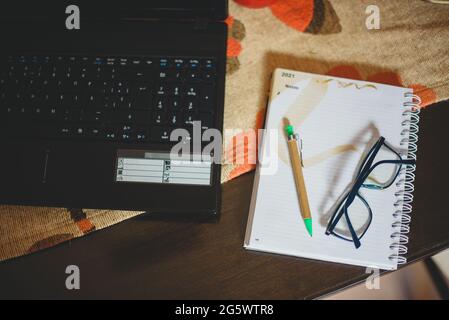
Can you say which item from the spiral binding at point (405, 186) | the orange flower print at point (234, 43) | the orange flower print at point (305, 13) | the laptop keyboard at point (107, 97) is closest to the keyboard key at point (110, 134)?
the laptop keyboard at point (107, 97)

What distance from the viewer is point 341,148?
58 centimetres

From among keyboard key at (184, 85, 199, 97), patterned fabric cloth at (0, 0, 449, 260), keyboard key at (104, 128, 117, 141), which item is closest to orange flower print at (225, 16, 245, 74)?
patterned fabric cloth at (0, 0, 449, 260)

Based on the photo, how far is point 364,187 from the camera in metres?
0.57

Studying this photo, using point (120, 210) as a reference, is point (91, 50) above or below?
above

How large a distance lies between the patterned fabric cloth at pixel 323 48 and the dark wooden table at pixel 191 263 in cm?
8

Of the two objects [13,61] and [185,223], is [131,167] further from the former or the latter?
[13,61]

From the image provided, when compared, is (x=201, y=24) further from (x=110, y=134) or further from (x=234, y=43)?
(x=110, y=134)

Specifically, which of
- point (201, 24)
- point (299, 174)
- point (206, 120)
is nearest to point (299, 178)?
point (299, 174)

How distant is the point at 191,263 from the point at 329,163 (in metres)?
0.25

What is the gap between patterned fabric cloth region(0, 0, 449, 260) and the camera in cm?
61

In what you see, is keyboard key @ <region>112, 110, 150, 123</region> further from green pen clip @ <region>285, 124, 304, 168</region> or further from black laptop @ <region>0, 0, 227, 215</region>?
green pen clip @ <region>285, 124, 304, 168</region>
